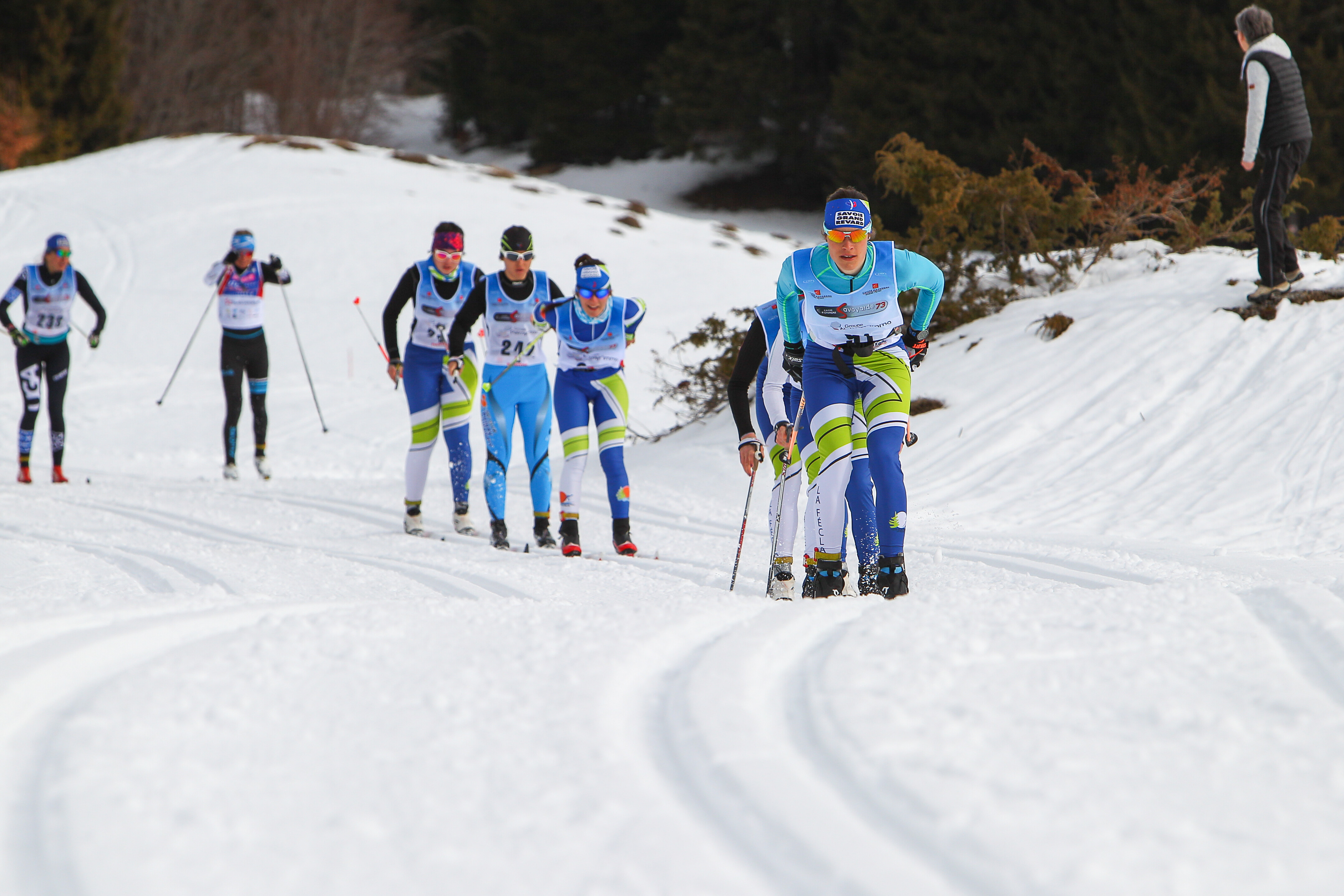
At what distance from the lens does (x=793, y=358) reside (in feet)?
17.9

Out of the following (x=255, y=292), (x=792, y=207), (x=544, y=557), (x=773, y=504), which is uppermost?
(x=792, y=207)

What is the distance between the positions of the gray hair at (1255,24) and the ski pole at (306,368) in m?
8.39

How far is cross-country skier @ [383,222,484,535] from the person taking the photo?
776cm

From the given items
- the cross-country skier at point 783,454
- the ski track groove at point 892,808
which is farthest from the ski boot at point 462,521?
the ski track groove at point 892,808

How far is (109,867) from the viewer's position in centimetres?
213

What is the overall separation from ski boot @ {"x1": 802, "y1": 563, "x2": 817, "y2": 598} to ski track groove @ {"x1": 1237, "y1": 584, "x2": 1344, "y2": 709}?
6.17 ft

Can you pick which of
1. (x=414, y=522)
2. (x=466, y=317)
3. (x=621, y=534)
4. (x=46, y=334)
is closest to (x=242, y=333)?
(x=46, y=334)

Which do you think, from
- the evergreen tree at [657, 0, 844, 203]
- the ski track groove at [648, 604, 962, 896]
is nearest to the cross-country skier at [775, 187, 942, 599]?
the ski track groove at [648, 604, 962, 896]

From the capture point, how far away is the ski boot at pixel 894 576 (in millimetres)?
5145

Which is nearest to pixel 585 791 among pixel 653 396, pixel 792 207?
pixel 653 396

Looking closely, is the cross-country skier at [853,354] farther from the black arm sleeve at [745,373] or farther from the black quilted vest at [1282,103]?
the black quilted vest at [1282,103]

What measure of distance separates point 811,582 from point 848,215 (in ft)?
5.84

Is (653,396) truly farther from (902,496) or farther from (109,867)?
(109,867)

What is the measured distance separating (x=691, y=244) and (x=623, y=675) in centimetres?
2055
